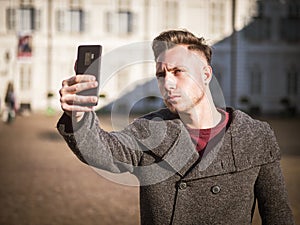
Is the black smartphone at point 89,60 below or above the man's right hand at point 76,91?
above

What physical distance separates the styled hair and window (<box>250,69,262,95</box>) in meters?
18.6

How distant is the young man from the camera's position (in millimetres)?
1219

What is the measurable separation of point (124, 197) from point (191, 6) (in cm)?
1557

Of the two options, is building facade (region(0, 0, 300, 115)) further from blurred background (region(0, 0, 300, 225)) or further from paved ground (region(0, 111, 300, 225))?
paved ground (region(0, 111, 300, 225))

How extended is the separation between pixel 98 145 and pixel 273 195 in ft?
1.50

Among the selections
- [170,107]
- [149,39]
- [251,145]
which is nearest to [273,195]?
[251,145]

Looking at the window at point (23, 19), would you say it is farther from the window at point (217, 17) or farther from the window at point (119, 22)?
the window at point (217, 17)

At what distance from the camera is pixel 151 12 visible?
19.7 metres

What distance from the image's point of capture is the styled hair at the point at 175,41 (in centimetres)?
122

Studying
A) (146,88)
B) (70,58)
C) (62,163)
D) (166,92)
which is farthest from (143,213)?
(70,58)

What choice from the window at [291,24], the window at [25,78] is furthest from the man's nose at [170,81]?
the window at [291,24]

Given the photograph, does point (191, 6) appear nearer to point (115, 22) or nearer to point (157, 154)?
point (115, 22)

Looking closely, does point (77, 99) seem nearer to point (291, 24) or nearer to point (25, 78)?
point (25, 78)

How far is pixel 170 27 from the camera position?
19641 mm
